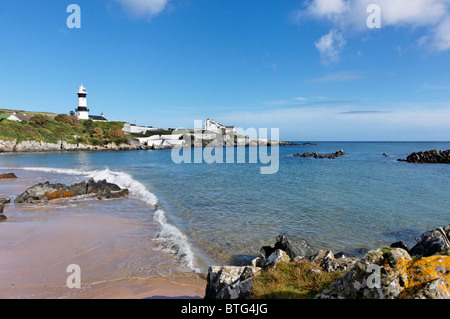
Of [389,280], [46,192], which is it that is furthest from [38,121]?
[389,280]

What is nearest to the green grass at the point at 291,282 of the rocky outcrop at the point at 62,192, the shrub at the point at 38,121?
the rocky outcrop at the point at 62,192

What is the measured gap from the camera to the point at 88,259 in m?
8.60

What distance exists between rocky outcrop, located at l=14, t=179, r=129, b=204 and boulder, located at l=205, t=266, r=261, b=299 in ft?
54.5

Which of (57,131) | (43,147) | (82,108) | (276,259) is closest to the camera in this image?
(276,259)

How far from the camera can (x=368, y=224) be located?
1310 cm

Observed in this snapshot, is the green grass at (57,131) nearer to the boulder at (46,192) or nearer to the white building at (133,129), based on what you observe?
the white building at (133,129)

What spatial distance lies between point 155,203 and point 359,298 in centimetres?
1612

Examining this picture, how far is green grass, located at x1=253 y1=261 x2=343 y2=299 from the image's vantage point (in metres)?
4.55

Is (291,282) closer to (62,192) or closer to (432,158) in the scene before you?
(62,192)

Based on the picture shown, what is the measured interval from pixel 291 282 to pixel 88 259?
7190 millimetres

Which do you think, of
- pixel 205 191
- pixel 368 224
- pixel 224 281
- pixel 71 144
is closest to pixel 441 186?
pixel 368 224
